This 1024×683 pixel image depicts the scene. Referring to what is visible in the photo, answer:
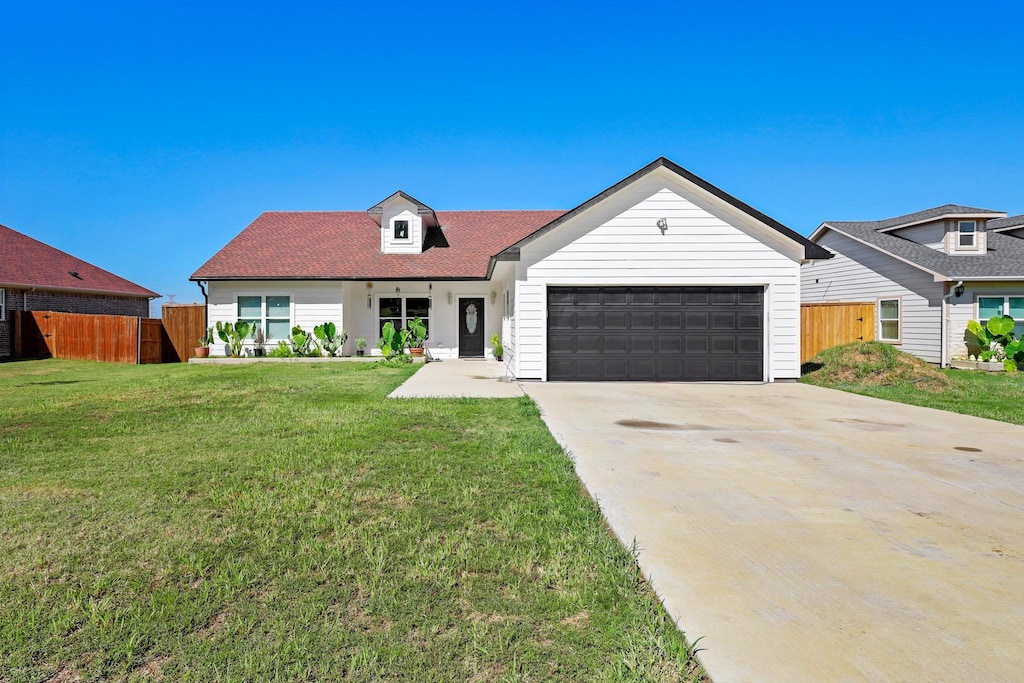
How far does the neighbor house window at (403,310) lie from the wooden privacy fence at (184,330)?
5.89 meters

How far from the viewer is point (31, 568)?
3.14 metres

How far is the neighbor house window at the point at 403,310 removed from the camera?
19531 millimetres

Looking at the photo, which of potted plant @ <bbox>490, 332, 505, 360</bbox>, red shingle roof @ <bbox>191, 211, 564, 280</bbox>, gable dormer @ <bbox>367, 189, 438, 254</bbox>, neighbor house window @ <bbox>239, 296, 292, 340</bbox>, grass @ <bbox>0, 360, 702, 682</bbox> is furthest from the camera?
gable dormer @ <bbox>367, 189, 438, 254</bbox>

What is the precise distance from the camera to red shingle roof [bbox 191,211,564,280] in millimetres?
18672

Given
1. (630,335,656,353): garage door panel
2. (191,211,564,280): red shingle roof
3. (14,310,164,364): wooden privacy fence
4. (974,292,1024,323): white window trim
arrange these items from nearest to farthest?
(630,335,656,353): garage door panel → (974,292,1024,323): white window trim → (14,310,164,364): wooden privacy fence → (191,211,564,280): red shingle roof

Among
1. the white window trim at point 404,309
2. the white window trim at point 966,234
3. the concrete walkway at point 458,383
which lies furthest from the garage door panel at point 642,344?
Result: the white window trim at point 966,234

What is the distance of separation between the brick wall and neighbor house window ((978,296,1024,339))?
31.7m

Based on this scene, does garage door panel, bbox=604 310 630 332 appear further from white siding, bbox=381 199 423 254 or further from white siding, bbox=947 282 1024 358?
white siding, bbox=947 282 1024 358

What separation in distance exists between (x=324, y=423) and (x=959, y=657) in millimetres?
6535

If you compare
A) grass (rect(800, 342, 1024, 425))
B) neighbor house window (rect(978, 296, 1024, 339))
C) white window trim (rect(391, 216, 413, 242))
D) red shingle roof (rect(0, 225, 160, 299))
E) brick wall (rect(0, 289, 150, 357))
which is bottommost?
grass (rect(800, 342, 1024, 425))

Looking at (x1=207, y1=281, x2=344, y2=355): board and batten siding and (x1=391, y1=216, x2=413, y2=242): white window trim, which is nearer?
(x1=207, y1=281, x2=344, y2=355): board and batten siding

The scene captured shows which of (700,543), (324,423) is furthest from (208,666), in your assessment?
(324,423)

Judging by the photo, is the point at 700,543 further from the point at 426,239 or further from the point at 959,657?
the point at 426,239

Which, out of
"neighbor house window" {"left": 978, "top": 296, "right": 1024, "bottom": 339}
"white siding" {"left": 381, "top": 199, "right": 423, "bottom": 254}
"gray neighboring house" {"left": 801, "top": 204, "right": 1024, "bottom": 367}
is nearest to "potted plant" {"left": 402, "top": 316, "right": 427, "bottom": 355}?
"white siding" {"left": 381, "top": 199, "right": 423, "bottom": 254}
